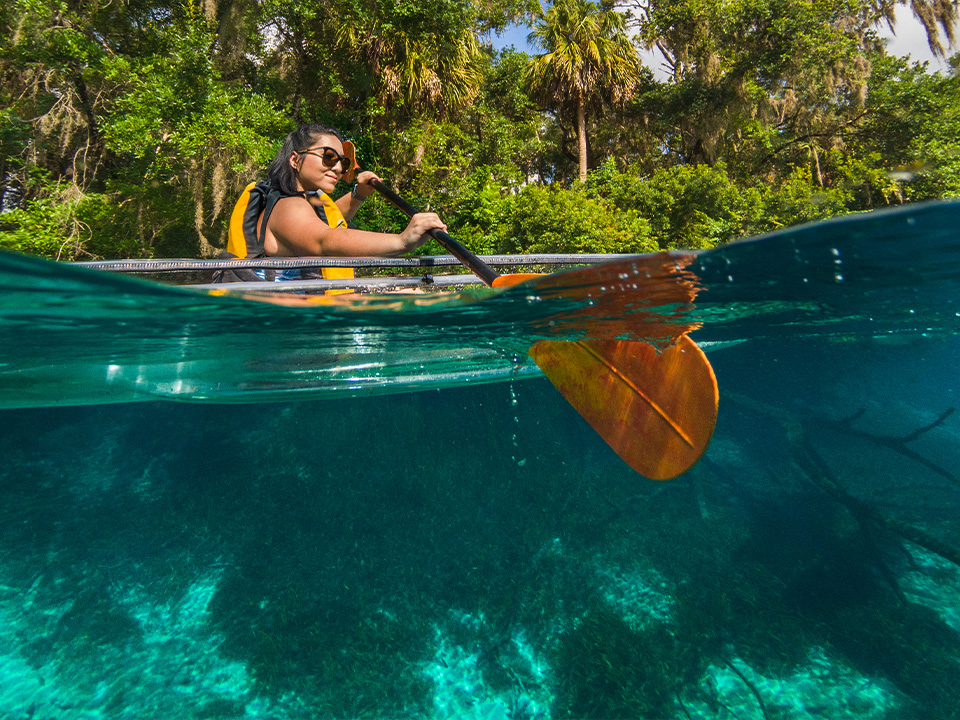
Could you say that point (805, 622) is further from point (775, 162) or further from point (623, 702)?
point (775, 162)

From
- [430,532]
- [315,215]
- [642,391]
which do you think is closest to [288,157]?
[315,215]

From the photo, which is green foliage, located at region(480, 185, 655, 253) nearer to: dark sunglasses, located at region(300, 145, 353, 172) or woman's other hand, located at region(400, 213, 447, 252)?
dark sunglasses, located at region(300, 145, 353, 172)

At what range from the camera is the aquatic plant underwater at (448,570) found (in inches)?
128

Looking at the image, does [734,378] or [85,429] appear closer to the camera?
[85,429]

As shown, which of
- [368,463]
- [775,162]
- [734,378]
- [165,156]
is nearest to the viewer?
[368,463]

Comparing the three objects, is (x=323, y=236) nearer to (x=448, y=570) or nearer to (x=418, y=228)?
(x=418, y=228)

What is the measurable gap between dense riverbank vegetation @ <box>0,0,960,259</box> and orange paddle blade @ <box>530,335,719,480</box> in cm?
811

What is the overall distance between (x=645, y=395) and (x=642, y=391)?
0.10ft

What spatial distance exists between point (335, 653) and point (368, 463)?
6.47 feet

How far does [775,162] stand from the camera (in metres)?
17.0

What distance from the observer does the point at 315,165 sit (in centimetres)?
360

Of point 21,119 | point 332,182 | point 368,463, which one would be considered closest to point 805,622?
point 368,463

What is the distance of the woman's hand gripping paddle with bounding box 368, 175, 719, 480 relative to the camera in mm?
3068

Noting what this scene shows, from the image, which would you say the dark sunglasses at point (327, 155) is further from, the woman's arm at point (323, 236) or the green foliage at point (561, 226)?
the green foliage at point (561, 226)
